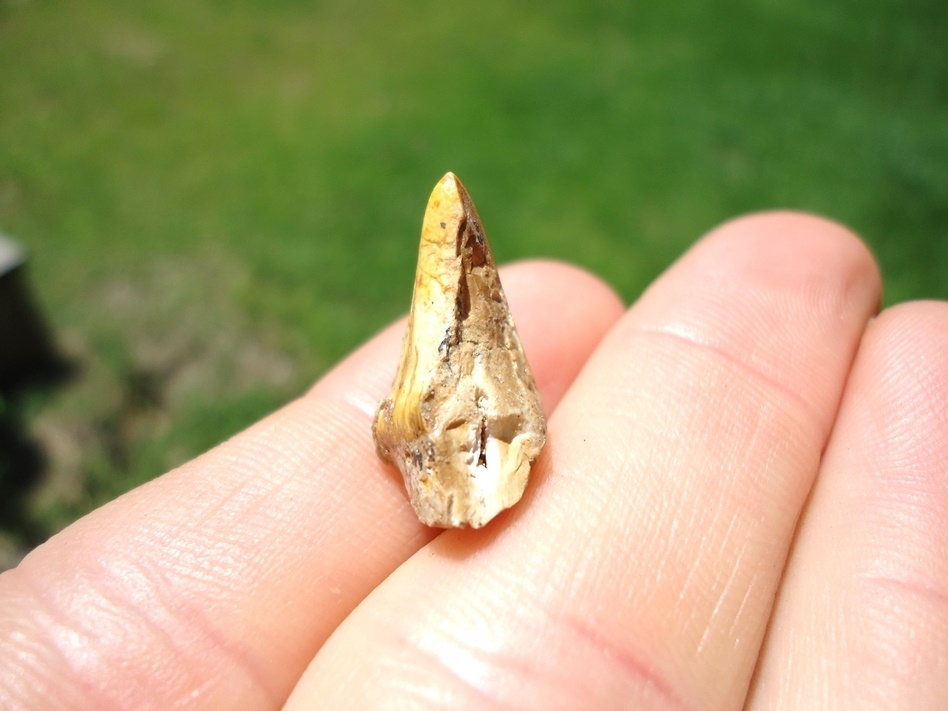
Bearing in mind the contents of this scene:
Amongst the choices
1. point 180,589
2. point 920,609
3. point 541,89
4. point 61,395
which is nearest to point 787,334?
point 920,609

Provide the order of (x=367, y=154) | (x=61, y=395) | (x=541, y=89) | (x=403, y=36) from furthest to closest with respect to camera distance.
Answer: (x=403, y=36), (x=541, y=89), (x=367, y=154), (x=61, y=395)

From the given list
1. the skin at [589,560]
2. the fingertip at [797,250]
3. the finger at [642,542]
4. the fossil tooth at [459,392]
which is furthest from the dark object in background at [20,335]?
the fingertip at [797,250]

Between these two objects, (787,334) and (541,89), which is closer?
(787,334)

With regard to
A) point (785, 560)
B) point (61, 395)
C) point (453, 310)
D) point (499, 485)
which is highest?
point (453, 310)

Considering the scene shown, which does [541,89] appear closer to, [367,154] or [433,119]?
[433,119]

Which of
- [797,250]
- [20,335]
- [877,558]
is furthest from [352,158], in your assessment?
[877,558]

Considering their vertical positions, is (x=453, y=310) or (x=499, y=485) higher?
(x=453, y=310)

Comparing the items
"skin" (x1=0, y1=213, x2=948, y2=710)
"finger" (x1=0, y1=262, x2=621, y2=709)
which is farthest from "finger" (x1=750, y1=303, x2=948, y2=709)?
"finger" (x1=0, y1=262, x2=621, y2=709)
